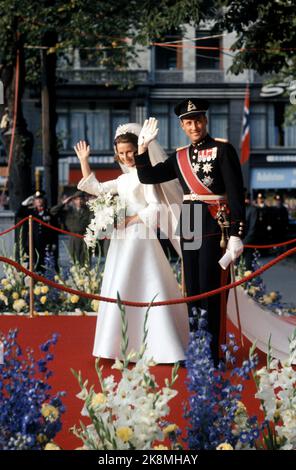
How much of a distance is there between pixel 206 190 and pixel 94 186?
1.17 meters

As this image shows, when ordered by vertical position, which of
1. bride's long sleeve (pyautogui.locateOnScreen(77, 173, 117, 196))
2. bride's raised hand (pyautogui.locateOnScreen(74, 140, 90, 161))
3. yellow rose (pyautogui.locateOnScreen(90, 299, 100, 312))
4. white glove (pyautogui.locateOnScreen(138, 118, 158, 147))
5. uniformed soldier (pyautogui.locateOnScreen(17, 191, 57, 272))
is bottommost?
yellow rose (pyautogui.locateOnScreen(90, 299, 100, 312))

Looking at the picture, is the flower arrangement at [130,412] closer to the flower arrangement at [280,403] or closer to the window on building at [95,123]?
the flower arrangement at [280,403]

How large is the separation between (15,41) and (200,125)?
12020mm

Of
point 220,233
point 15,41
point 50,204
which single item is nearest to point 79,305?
point 220,233

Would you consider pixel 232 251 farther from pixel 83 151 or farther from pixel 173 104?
pixel 173 104

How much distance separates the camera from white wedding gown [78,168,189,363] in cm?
687

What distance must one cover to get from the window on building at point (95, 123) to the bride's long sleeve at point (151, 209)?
34.6 meters

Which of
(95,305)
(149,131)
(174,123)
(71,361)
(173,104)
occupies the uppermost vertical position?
(173,104)

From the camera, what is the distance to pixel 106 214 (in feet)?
22.9

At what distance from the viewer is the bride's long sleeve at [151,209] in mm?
6930

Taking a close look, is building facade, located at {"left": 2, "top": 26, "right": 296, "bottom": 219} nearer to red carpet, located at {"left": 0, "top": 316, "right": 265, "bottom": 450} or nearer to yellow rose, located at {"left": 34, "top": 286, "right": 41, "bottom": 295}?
yellow rose, located at {"left": 34, "top": 286, "right": 41, "bottom": 295}

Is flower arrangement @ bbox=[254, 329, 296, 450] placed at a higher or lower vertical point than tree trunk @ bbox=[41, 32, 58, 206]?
lower

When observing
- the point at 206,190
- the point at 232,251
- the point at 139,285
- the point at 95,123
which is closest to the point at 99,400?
the point at 232,251

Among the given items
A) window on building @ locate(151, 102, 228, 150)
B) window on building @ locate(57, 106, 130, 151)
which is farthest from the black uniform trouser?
window on building @ locate(151, 102, 228, 150)
